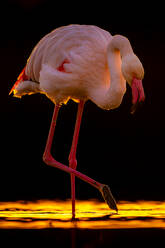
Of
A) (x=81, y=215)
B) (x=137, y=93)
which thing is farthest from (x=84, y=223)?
(x=137, y=93)

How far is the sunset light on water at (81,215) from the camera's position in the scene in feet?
22.1

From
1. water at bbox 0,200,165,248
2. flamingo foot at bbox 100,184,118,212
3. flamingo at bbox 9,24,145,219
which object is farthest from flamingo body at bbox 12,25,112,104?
water at bbox 0,200,165,248

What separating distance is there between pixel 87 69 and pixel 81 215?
138 cm

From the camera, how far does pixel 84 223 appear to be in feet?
22.6

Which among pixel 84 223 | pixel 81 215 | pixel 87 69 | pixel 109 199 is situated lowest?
pixel 84 223

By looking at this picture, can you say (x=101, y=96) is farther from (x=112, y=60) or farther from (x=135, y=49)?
(x=135, y=49)

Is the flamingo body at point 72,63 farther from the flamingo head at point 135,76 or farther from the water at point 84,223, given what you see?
the water at point 84,223

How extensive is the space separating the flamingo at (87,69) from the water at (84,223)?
20 cm

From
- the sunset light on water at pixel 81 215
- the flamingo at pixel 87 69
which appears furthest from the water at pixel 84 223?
the flamingo at pixel 87 69

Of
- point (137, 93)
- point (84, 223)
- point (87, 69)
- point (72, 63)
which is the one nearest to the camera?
point (84, 223)

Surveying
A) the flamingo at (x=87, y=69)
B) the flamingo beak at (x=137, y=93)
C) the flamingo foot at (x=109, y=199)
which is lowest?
the flamingo foot at (x=109, y=199)

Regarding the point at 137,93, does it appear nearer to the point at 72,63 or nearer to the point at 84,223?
→ the point at 72,63
